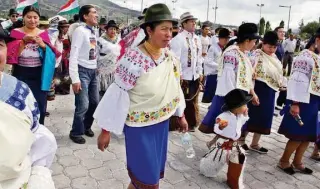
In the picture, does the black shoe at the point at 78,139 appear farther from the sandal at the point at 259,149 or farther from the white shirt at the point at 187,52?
the sandal at the point at 259,149

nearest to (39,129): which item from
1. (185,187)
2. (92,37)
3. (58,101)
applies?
(185,187)

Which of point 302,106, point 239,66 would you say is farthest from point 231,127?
point 302,106

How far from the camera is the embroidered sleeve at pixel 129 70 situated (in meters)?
2.60

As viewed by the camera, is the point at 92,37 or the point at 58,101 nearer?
the point at 92,37

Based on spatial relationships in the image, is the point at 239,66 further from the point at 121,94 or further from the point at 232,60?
the point at 121,94

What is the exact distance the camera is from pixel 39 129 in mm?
1774

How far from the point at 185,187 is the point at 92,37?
93.2 inches

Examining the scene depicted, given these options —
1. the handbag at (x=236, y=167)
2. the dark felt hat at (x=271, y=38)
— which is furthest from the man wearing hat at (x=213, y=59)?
the handbag at (x=236, y=167)

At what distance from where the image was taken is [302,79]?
156 inches

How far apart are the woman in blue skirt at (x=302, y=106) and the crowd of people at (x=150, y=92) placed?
12 mm

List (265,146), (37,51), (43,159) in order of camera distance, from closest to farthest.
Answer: (43,159), (37,51), (265,146)

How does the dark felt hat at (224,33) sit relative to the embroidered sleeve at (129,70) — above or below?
above

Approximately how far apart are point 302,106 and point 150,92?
2.37 meters

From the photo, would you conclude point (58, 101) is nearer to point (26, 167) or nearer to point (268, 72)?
point (268, 72)
